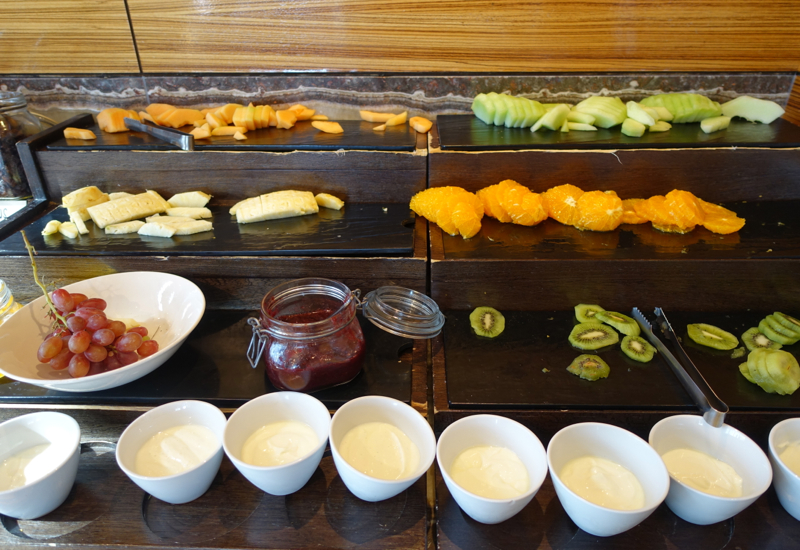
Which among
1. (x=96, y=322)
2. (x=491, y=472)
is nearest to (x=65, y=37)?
(x=96, y=322)

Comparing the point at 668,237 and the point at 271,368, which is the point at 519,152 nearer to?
the point at 668,237

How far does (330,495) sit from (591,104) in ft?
5.16

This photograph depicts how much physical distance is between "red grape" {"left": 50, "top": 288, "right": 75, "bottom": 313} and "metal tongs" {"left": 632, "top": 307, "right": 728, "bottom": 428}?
1.46 m

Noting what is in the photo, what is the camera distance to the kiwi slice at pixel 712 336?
4.29ft

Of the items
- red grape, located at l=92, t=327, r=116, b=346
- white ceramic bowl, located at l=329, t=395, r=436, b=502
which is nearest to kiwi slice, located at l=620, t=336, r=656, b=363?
white ceramic bowl, located at l=329, t=395, r=436, b=502

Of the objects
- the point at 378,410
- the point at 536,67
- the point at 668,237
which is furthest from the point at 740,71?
the point at 378,410

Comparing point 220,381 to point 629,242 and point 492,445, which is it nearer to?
point 492,445

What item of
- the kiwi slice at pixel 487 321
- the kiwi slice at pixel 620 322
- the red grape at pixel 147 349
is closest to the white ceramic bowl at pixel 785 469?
the kiwi slice at pixel 620 322

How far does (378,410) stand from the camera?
107cm

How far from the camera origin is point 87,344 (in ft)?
3.75

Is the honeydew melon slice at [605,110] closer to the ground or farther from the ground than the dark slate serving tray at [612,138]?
farther from the ground

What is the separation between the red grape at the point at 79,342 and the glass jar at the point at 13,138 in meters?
0.97

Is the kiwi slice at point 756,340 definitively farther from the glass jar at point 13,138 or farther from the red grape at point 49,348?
the glass jar at point 13,138

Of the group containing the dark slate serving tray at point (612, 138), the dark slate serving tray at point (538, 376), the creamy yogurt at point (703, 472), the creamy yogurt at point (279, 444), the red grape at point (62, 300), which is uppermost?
the dark slate serving tray at point (612, 138)
